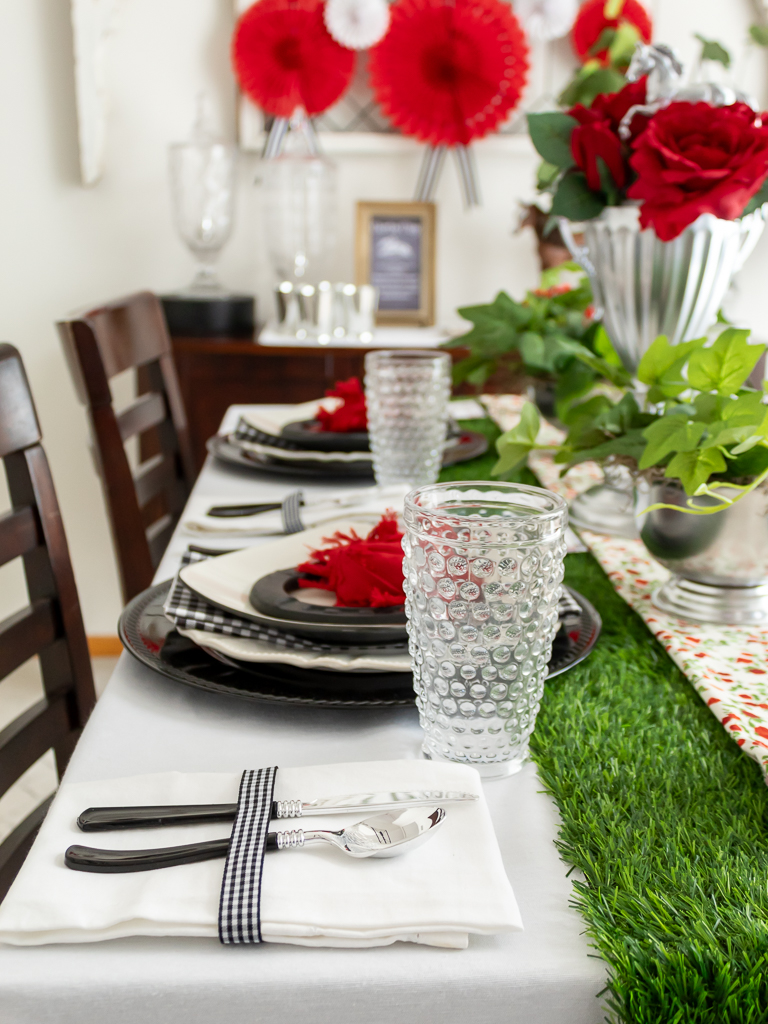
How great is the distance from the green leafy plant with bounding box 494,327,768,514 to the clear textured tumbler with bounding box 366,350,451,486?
0.18 m

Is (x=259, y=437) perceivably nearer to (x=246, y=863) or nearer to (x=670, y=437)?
(x=670, y=437)

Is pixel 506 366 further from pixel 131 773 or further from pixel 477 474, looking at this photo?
pixel 131 773

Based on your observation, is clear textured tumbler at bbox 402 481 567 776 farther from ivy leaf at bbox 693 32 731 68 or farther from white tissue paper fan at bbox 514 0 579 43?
white tissue paper fan at bbox 514 0 579 43

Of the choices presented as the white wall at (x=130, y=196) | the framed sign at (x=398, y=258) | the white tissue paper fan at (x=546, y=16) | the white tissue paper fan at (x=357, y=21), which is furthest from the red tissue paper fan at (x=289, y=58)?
the white tissue paper fan at (x=546, y=16)

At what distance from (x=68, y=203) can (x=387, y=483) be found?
183 cm

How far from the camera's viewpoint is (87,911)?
1.29 feet

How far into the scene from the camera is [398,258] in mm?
2506

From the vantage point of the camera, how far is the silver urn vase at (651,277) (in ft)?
3.42

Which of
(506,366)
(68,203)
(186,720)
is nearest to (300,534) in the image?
(186,720)

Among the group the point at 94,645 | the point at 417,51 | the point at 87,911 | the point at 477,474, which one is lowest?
the point at 94,645

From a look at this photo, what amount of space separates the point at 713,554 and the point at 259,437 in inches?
27.9

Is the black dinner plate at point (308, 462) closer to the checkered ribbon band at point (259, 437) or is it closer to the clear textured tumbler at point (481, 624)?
the checkered ribbon band at point (259, 437)

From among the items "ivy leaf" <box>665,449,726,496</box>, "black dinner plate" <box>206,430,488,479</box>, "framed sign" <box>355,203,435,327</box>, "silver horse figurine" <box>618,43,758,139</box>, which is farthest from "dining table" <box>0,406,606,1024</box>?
"framed sign" <box>355,203,435,327</box>

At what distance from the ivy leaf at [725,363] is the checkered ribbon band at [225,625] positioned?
0.38 metres
